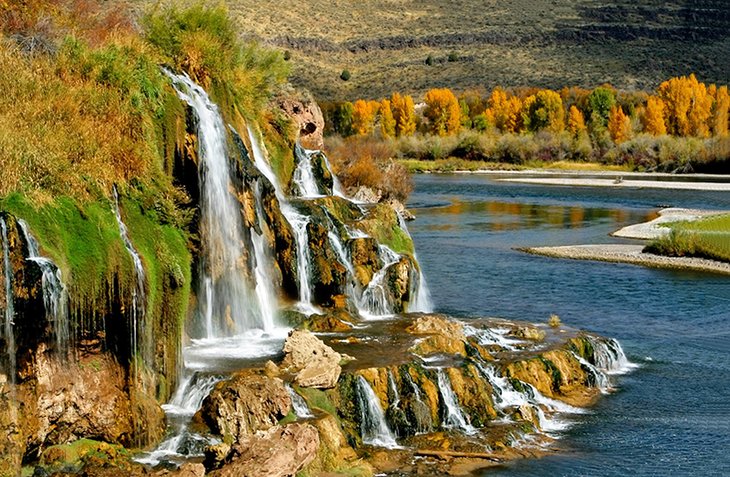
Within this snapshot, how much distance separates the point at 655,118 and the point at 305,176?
100 m

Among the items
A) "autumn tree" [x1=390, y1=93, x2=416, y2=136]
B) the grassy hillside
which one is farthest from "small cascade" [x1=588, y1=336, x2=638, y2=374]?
the grassy hillside

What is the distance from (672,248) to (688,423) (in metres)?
25.4

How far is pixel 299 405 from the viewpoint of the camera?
19.7 m

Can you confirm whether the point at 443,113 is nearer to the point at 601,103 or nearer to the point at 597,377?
the point at 601,103

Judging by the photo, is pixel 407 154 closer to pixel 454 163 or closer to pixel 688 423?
pixel 454 163

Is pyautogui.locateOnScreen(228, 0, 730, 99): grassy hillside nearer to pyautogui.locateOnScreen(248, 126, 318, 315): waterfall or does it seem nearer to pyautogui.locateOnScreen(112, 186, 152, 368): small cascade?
pyautogui.locateOnScreen(248, 126, 318, 315): waterfall

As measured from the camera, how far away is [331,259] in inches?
1114

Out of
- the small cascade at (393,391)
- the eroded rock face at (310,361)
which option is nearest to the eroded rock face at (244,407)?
the eroded rock face at (310,361)

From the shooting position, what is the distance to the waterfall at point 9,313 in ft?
54.7

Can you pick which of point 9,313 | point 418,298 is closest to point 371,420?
point 9,313

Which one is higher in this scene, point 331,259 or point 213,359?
point 331,259

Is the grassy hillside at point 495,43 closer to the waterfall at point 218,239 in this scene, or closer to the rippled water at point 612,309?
the rippled water at point 612,309

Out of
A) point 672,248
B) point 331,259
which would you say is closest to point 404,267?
point 331,259

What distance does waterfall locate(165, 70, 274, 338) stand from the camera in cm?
2447
